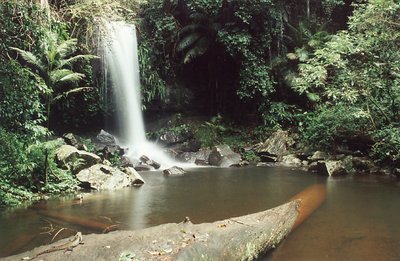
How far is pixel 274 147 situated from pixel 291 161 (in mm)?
1280

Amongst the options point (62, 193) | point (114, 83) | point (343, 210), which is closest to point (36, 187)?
point (62, 193)

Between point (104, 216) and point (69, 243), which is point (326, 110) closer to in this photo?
point (104, 216)

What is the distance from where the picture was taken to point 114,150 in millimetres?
12227

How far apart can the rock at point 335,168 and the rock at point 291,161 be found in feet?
5.72

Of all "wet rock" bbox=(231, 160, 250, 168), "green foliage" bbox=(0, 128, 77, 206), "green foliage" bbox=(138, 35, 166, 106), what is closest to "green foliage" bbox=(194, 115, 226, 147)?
"wet rock" bbox=(231, 160, 250, 168)

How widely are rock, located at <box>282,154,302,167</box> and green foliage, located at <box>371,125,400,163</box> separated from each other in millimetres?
2484

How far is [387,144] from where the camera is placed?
33.5 feet

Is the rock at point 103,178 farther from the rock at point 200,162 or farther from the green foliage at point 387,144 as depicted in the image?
the green foliage at point 387,144

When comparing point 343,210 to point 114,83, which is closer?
point 343,210

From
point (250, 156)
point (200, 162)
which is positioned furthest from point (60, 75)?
point (250, 156)

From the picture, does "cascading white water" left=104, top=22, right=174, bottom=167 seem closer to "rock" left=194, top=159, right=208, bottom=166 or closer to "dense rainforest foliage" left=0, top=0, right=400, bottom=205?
"dense rainforest foliage" left=0, top=0, right=400, bottom=205

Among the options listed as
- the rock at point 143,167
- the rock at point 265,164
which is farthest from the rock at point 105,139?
the rock at point 265,164

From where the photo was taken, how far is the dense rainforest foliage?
955 centimetres

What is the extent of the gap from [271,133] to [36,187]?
9.72m
